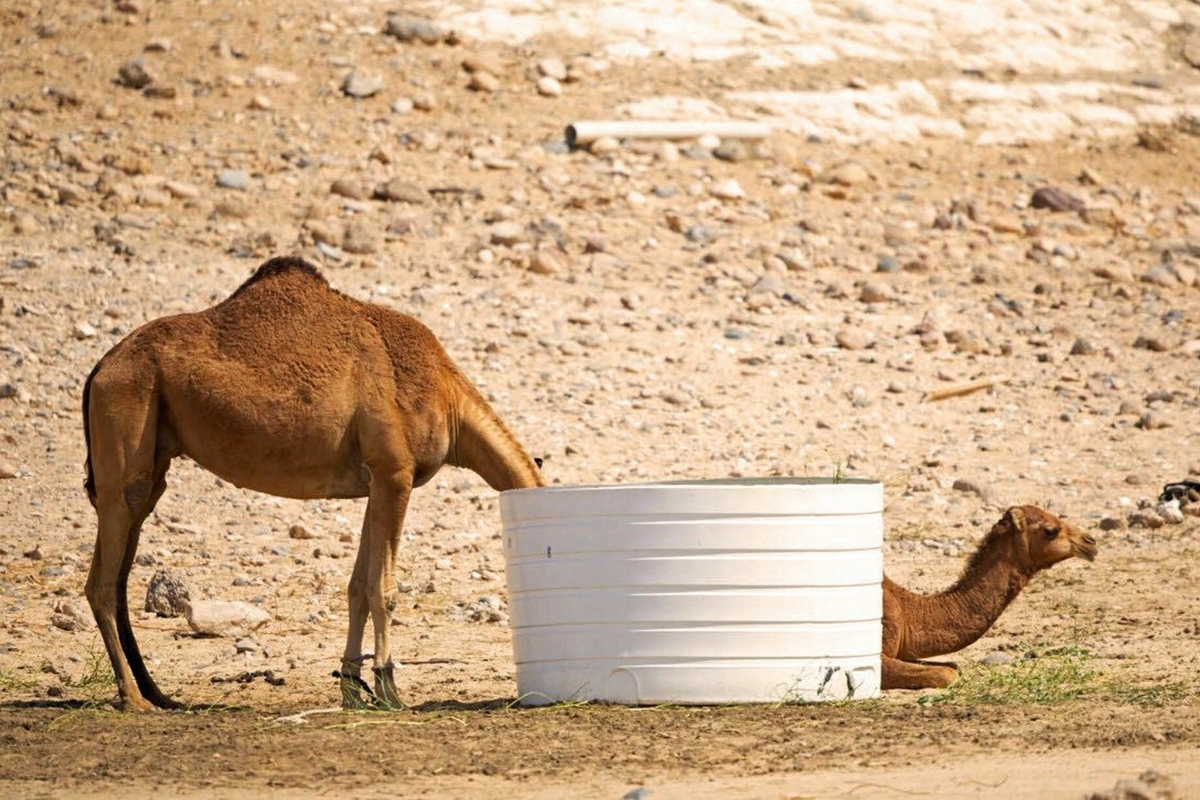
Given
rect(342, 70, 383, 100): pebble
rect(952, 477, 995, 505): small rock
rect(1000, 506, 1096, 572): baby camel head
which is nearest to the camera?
rect(1000, 506, 1096, 572): baby camel head

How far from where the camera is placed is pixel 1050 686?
959 centimetres

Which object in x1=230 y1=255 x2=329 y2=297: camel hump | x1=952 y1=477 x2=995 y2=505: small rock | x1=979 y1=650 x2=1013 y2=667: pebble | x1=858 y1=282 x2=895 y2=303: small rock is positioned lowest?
x1=952 y1=477 x2=995 y2=505: small rock

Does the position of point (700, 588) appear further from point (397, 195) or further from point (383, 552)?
point (397, 195)

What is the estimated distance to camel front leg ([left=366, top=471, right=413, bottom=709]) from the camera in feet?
31.1

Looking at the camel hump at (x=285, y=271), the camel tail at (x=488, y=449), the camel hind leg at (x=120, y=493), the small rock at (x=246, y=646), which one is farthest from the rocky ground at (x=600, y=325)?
the camel hump at (x=285, y=271)

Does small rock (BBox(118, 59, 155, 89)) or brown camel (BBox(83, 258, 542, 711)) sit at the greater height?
brown camel (BBox(83, 258, 542, 711))

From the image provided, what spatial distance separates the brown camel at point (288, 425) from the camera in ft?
31.2

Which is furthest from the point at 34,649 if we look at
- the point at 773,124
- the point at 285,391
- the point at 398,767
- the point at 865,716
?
the point at 773,124

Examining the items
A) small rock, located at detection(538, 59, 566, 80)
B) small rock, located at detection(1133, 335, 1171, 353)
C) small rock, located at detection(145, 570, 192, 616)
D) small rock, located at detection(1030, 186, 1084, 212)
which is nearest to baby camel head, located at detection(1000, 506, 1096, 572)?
small rock, located at detection(145, 570, 192, 616)

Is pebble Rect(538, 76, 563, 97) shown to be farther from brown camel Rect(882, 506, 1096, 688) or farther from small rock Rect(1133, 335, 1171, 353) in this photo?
brown camel Rect(882, 506, 1096, 688)

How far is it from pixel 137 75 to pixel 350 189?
318 centimetres

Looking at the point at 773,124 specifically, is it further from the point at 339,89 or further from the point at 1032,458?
the point at 1032,458

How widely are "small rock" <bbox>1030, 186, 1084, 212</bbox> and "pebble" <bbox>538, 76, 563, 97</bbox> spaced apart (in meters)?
5.22

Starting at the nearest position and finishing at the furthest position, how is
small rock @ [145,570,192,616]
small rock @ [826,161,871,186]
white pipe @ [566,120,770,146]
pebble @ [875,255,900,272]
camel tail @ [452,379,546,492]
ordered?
camel tail @ [452,379,546,492] < small rock @ [145,570,192,616] < pebble @ [875,255,900,272] < white pipe @ [566,120,770,146] < small rock @ [826,161,871,186]
